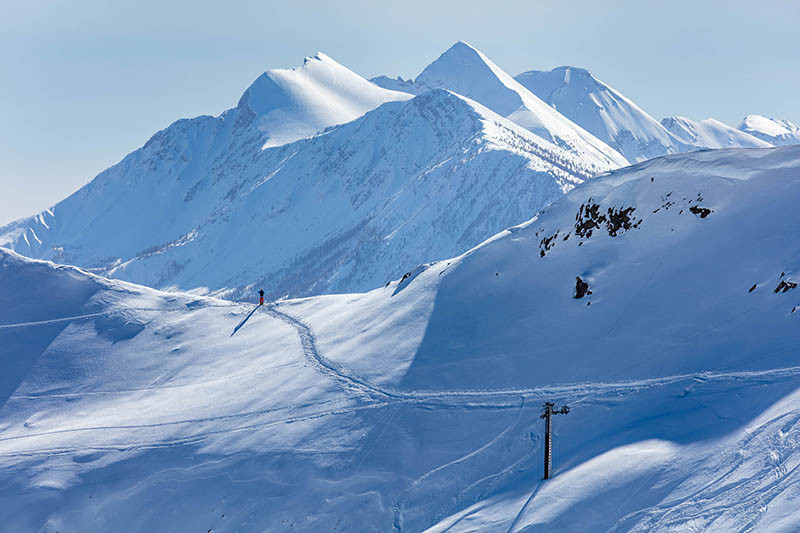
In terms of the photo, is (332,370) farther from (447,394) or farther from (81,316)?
(81,316)

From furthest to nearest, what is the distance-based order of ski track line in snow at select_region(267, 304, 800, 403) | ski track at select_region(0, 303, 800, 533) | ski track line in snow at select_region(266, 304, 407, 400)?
ski track line in snow at select_region(266, 304, 407, 400)
ski track line in snow at select_region(267, 304, 800, 403)
ski track at select_region(0, 303, 800, 533)

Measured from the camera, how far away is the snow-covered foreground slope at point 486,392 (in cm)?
2134

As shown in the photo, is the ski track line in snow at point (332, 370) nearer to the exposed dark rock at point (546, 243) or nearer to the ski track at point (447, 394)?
the ski track at point (447, 394)

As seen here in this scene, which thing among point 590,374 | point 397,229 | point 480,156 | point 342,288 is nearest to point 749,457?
point 590,374

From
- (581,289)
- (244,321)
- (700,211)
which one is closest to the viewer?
(581,289)

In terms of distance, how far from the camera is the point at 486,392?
3122 centimetres

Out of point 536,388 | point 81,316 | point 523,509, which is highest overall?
point 81,316

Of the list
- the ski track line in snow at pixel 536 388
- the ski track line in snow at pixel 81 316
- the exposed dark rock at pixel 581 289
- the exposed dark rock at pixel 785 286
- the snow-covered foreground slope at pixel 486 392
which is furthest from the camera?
the ski track line in snow at pixel 81 316

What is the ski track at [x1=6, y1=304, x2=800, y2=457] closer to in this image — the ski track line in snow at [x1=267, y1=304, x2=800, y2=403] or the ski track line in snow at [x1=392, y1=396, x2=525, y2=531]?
the ski track line in snow at [x1=267, y1=304, x2=800, y2=403]

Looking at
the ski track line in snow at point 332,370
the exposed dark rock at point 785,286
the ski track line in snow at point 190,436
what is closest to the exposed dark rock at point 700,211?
the exposed dark rock at point 785,286

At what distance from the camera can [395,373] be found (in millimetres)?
35281

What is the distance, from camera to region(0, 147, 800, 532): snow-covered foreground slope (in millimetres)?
21344

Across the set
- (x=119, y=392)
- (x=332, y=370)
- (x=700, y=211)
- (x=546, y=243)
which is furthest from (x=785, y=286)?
(x=119, y=392)

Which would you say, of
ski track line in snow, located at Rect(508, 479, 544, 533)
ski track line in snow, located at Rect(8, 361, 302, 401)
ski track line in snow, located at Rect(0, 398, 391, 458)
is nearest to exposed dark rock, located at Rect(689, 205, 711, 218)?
ski track line in snow, located at Rect(0, 398, 391, 458)
